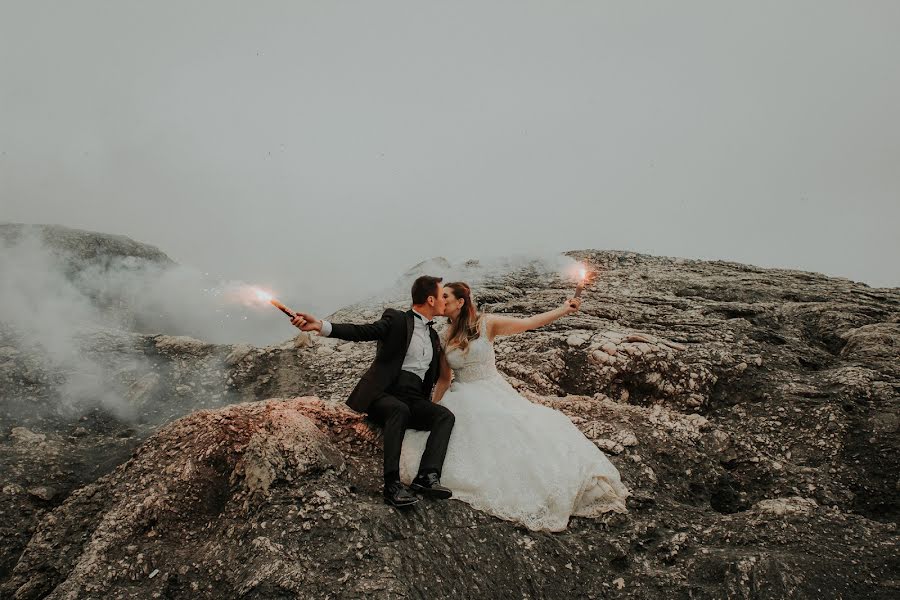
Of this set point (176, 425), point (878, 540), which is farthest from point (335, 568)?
→ point (878, 540)

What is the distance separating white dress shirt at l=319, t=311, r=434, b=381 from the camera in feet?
21.1

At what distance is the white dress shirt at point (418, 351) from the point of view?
254 inches

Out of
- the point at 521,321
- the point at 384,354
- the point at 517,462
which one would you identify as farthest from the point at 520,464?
the point at 521,321

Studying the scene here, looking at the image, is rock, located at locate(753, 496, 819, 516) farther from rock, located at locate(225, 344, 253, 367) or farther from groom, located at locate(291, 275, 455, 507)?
rock, located at locate(225, 344, 253, 367)

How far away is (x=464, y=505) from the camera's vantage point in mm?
5367

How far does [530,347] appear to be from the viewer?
9.62 metres

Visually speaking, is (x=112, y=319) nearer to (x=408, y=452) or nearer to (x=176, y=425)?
(x=176, y=425)

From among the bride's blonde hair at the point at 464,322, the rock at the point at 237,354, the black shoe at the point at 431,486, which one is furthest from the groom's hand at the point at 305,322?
the rock at the point at 237,354

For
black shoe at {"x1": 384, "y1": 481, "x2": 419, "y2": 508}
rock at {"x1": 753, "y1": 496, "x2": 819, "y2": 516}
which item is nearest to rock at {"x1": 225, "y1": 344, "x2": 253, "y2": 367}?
black shoe at {"x1": 384, "y1": 481, "x2": 419, "y2": 508}

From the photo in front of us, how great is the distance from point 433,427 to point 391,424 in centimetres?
45

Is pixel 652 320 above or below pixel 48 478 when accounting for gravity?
above

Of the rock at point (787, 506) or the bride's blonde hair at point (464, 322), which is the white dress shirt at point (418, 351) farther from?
the rock at point (787, 506)

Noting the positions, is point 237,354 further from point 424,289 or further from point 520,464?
point 520,464

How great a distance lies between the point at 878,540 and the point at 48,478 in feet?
28.6
